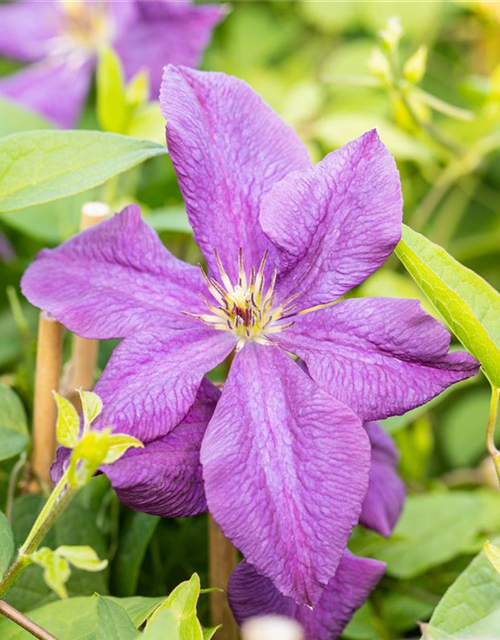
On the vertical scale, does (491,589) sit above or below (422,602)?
above

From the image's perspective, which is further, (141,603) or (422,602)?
(422,602)

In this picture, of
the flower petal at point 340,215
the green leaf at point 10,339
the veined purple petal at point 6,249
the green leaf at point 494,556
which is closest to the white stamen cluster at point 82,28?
the veined purple petal at point 6,249

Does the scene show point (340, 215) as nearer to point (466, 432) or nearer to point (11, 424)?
point (11, 424)

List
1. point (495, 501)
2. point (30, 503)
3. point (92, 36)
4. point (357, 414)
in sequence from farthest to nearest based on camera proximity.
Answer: point (92, 36), point (495, 501), point (30, 503), point (357, 414)

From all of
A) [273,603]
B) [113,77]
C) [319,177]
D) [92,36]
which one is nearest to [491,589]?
[273,603]

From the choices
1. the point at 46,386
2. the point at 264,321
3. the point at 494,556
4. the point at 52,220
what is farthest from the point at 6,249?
the point at 494,556

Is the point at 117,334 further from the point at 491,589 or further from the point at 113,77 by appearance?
the point at 113,77
